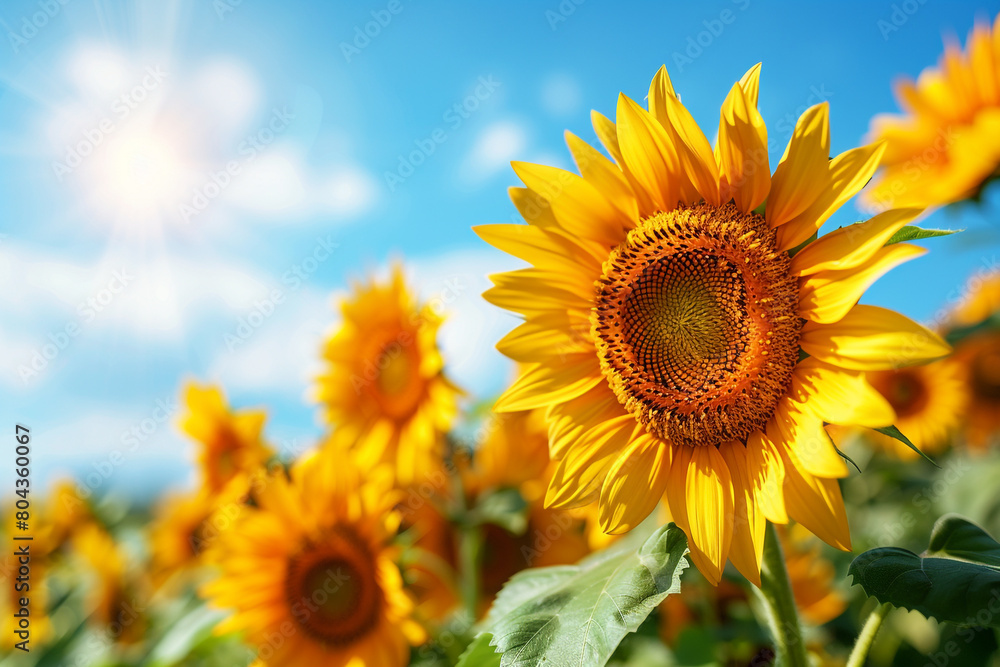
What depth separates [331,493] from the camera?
3477 mm

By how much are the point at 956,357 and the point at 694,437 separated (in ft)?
19.3

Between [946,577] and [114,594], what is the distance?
604 centimetres

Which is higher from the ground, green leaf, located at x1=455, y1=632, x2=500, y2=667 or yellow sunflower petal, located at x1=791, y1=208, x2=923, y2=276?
yellow sunflower petal, located at x1=791, y1=208, x2=923, y2=276

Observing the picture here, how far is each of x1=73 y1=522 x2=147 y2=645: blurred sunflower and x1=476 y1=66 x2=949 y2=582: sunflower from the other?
4908mm

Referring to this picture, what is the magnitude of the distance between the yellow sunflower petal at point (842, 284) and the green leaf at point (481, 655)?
1217 mm

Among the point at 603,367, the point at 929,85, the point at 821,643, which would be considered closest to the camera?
the point at 603,367

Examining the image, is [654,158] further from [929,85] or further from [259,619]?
[929,85]

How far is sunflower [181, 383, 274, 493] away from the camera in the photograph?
5191 millimetres

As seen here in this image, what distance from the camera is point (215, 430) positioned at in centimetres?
528

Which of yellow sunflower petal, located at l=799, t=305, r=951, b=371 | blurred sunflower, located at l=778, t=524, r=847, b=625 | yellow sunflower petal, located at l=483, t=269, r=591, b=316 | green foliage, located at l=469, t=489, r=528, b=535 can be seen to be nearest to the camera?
yellow sunflower petal, located at l=799, t=305, r=951, b=371

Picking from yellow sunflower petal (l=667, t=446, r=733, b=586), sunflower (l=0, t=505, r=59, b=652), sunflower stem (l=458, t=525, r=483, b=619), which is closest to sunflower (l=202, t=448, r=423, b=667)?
A: sunflower stem (l=458, t=525, r=483, b=619)

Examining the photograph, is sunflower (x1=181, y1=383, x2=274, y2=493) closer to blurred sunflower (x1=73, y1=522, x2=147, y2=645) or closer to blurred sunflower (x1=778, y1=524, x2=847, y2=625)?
blurred sunflower (x1=73, y1=522, x2=147, y2=645)

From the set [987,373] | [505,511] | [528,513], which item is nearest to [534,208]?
[505,511]

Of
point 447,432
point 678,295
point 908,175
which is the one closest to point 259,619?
point 447,432
